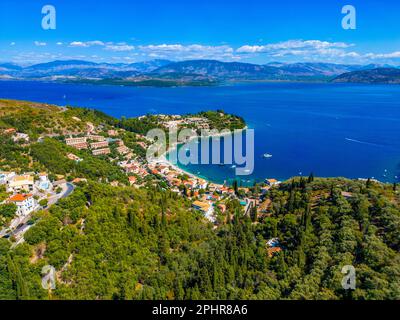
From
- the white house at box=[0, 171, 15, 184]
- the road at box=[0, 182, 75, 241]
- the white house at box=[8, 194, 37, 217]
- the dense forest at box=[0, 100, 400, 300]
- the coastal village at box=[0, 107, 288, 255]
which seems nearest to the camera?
the dense forest at box=[0, 100, 400, 300]

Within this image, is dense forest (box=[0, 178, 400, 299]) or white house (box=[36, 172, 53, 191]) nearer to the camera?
dense forest (box=[0, 178, 400, 299])

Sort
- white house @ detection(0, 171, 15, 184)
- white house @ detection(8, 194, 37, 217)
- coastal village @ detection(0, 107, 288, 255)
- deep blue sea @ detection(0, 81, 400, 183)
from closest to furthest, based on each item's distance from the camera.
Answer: white house @ detection(8, 194, 37, 217), coastal village @ detection(0, 107, 288, 255), white house @ detection(0, 171, 15, 184), deep blue sea @ detection(0, 81, 400, 183)

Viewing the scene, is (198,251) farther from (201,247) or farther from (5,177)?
(5,177)

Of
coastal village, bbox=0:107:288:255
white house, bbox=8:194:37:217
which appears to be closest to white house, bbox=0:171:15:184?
coastal village, bbox=0:107:288:255

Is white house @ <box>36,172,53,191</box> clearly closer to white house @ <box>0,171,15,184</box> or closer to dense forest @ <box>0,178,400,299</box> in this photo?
white house @ <box>0,171,15,184</box>

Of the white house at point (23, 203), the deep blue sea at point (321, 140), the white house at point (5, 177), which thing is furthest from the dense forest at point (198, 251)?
the deep blue sea at point (321, 140)

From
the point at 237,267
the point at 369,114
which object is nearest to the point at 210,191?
the point at 237,267

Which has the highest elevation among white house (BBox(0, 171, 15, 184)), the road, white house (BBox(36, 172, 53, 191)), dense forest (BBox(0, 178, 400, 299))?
white house (BBox(0, 171, 15, 184))
